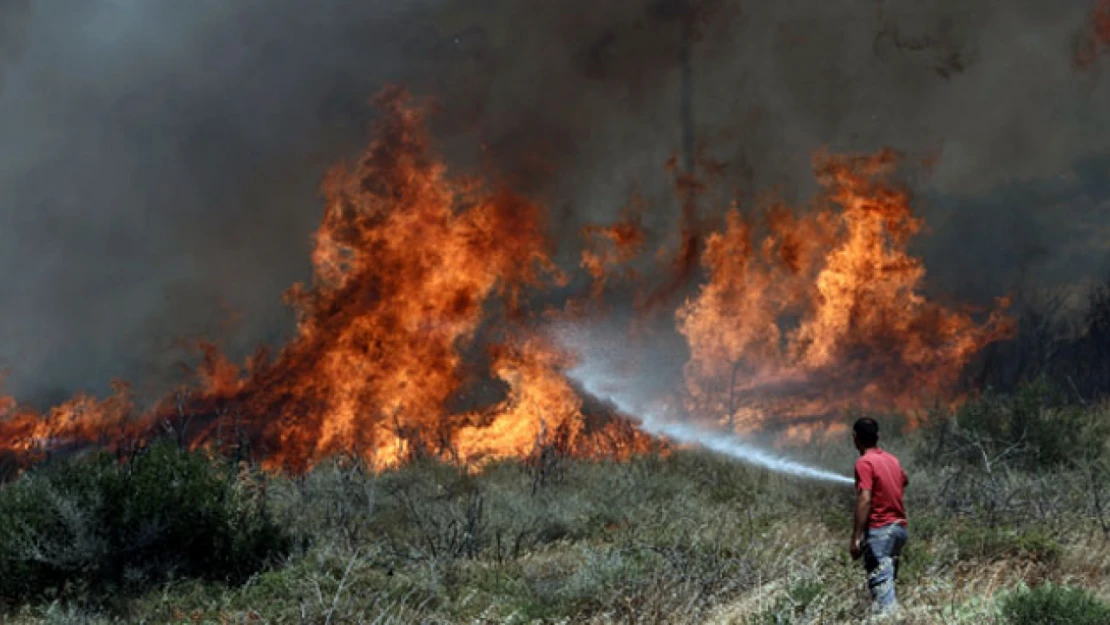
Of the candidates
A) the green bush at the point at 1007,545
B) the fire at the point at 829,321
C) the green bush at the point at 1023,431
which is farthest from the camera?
the fire at the point at 829,321

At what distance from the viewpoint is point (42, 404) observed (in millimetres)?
20578

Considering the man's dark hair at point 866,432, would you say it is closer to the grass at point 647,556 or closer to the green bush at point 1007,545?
the grass at point 647,556

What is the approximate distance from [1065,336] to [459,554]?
18.1 m

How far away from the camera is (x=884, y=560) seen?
665 centimetres

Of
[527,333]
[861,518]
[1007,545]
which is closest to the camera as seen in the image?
[861,518]

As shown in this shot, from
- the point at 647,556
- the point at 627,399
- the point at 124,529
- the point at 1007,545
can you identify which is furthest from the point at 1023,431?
Result: the point at 124,529

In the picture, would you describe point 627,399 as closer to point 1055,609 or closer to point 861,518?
point 861,518

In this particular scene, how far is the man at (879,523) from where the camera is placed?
261 inches

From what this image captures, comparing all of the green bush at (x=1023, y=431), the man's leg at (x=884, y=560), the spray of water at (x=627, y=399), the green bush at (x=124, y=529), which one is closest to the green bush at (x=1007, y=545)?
Result: the man's leg at (x=884, y=560)

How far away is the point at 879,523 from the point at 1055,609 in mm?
1277

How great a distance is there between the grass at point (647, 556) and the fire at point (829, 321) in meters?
5.41

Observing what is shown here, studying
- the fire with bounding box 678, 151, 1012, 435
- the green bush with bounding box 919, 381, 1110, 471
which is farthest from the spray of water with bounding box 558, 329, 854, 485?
the green bush with bounding box 919, 381, 1110, 471

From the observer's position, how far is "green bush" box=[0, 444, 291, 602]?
891cm

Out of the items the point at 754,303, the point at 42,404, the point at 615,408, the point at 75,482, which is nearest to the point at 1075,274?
the point at 754,303
